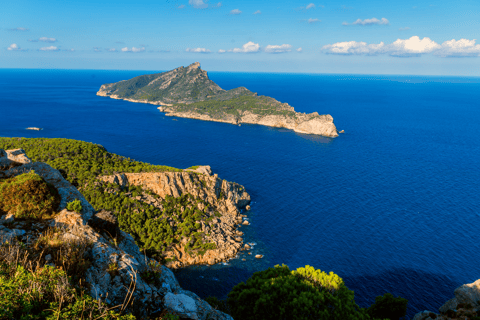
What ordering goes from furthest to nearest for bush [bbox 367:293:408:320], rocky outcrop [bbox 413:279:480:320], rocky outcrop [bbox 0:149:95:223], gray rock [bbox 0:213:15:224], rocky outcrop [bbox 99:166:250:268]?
rocky outcrop [bbox 99:166:250:268], bush [bbox 367:293:408:320], rocky outcrop [bbox 413:279:480:320], rocky outcrop [bbox 0:149:95:223], gray rock [bbox 0:213:15:224]

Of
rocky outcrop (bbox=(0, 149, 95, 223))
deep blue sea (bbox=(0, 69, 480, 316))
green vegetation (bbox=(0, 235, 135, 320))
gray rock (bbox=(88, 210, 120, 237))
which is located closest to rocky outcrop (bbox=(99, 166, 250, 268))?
deep blue sea (bbox=(0, 69, 480, 316))

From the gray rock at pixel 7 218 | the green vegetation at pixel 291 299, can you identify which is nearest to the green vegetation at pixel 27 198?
the gray rock at pixel 7 218

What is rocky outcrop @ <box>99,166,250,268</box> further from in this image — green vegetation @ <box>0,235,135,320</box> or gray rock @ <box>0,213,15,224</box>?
green vegetation @ <box>0,235,135,320</box>

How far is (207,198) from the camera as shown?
81.7 metres

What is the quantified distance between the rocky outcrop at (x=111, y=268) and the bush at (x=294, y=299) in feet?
56.3

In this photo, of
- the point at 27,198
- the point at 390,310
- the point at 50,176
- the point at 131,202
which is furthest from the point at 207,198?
the point at 27,198

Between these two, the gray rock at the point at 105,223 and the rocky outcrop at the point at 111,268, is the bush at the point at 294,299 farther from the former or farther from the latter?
the gray rock at the point at 105,223

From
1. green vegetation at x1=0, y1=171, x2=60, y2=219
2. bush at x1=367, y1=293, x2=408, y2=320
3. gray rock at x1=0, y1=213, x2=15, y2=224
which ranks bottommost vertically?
bush at x1=367, y1=293, x2=408, y2=320

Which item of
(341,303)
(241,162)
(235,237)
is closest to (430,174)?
(241,162)

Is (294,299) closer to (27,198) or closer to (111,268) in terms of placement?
(111,268)

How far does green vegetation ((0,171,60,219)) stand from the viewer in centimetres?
1684

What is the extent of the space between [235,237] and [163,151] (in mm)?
81741

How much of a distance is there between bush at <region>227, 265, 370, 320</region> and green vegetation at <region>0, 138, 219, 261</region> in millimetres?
35458

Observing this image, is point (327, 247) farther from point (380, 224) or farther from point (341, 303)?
point (341, 303)
